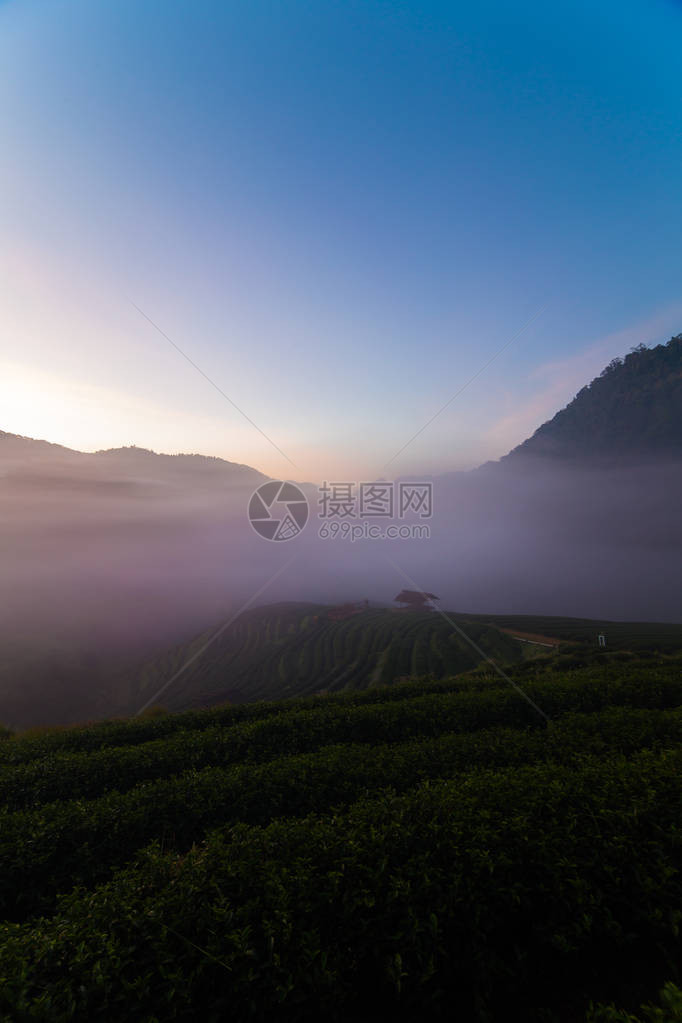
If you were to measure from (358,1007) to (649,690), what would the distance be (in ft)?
47.5

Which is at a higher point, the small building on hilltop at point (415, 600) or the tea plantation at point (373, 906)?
the tea plantation at point (373, 906)

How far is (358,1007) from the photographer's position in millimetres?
4098

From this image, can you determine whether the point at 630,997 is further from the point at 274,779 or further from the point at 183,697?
the point at 183,697

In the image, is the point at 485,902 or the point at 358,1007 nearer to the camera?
the point at 358,1007

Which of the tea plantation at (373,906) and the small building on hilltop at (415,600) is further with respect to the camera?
the small building on hilltop at (415,600)

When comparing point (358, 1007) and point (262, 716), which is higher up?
point (358, 1007)

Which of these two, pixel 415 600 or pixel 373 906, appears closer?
pixel 373 906

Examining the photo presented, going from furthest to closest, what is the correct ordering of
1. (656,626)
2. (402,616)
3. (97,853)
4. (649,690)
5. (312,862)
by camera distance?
(402,616) → (656,626) → (649,690) → (97,853) → (312,862)

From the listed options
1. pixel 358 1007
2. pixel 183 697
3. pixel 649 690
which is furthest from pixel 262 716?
pixel 183 697

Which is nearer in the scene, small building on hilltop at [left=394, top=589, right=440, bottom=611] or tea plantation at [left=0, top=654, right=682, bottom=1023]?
tea plantation at [left=0, top=654, right=682, bottom=1023]

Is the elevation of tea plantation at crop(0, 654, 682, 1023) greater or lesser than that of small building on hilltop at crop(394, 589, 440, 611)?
greater

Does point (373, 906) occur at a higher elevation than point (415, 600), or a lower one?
higher

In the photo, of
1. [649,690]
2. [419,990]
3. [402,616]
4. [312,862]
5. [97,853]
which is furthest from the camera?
[402,616]

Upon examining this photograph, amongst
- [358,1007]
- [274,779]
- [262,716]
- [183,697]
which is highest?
[358,1007]
